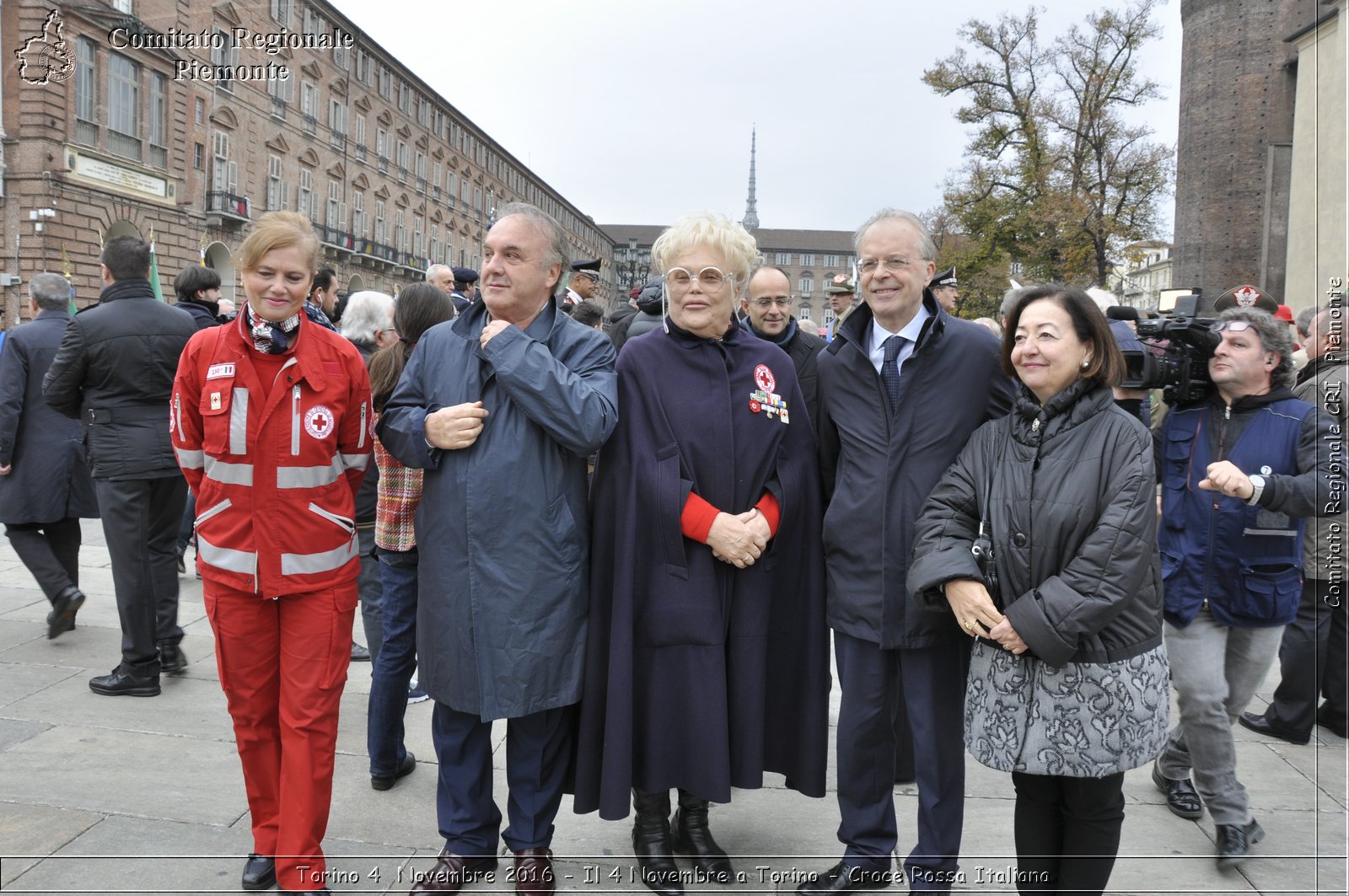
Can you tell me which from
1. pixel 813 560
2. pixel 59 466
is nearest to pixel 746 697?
pixel 813 560

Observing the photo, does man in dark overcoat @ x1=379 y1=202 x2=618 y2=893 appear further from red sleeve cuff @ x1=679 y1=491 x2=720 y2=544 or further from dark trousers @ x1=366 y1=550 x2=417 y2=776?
dark trousers @ x1=366 y1=550 x2=417 y2=776

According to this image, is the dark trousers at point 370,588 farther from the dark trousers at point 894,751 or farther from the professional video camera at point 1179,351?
the professional video camera at point 1179,351

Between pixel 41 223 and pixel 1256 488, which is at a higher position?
pixel 41 223

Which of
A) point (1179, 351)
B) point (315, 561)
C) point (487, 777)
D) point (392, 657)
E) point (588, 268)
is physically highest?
point (588, 268)

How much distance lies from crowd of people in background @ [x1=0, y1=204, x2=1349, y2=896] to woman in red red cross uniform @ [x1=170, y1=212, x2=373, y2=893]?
0.01 m

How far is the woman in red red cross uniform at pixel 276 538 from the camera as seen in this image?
9.38 feet

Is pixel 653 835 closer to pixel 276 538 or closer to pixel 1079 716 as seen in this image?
pixel 1079 716

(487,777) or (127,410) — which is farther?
(127,410)

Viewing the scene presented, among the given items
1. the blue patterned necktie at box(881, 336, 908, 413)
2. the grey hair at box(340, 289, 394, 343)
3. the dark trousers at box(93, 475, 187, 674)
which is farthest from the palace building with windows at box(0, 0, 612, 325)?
the blue patterned necktie at box(881, 336, 908, 413)

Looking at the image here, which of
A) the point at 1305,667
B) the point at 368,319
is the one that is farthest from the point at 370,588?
the point at 1305,667

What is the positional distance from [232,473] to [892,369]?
218 cm

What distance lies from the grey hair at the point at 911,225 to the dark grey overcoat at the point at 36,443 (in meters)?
4.70

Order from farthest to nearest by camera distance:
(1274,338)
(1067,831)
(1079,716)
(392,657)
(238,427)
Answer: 1. (392,657)
2. (1274,338)
3. (238,427)
4. (1067,831)
5. (1079,716)

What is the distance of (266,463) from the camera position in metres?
2.87
